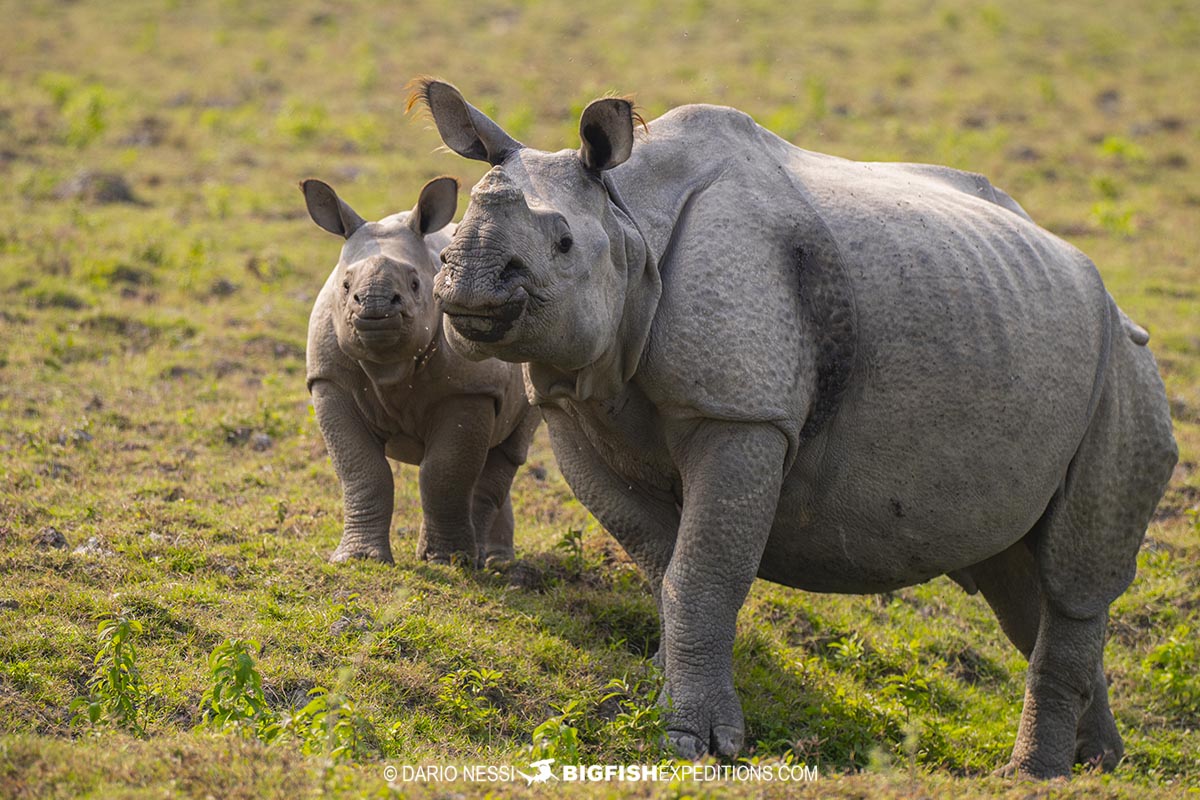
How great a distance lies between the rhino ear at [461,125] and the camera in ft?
18.7

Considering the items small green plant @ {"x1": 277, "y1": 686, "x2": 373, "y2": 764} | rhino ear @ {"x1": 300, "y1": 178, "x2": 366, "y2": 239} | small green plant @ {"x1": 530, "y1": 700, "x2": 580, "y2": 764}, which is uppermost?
rhino ear @ {"x1": 300, "y1": 178, "x2": 366, "y2": 239}

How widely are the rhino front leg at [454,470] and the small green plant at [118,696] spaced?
2.50 meters

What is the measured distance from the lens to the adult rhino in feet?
17.9

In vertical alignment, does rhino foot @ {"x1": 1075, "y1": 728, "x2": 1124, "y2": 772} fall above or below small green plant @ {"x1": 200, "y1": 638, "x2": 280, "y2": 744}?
below

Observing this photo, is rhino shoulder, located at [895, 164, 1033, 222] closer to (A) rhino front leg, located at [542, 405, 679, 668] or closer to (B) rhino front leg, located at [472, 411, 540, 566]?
(A) rhino front leg, located at [542, 405, 679, 668]

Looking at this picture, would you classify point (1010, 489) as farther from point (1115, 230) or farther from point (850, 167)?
point (1115, 230)

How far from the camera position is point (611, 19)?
80.9ft

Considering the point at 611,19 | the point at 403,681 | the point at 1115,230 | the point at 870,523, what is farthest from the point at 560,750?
the point at 611,19

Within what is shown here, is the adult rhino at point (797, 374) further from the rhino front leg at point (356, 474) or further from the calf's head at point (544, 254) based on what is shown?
the rhino front leg at point (356, 474)

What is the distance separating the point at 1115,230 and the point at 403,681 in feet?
39.1


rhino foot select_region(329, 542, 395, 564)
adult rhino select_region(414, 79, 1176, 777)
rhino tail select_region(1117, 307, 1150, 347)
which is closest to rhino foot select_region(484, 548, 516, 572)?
rhino foot select_region(329, 542, 395, 564)

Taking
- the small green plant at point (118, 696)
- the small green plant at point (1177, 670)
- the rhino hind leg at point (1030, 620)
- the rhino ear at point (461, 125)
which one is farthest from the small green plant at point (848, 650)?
the small green plant at point (118, 696)

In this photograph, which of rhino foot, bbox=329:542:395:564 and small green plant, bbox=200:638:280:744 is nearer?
small green plant, bbox=200:638:280:744

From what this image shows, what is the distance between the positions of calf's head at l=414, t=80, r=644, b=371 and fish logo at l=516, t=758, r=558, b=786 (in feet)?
4.62
